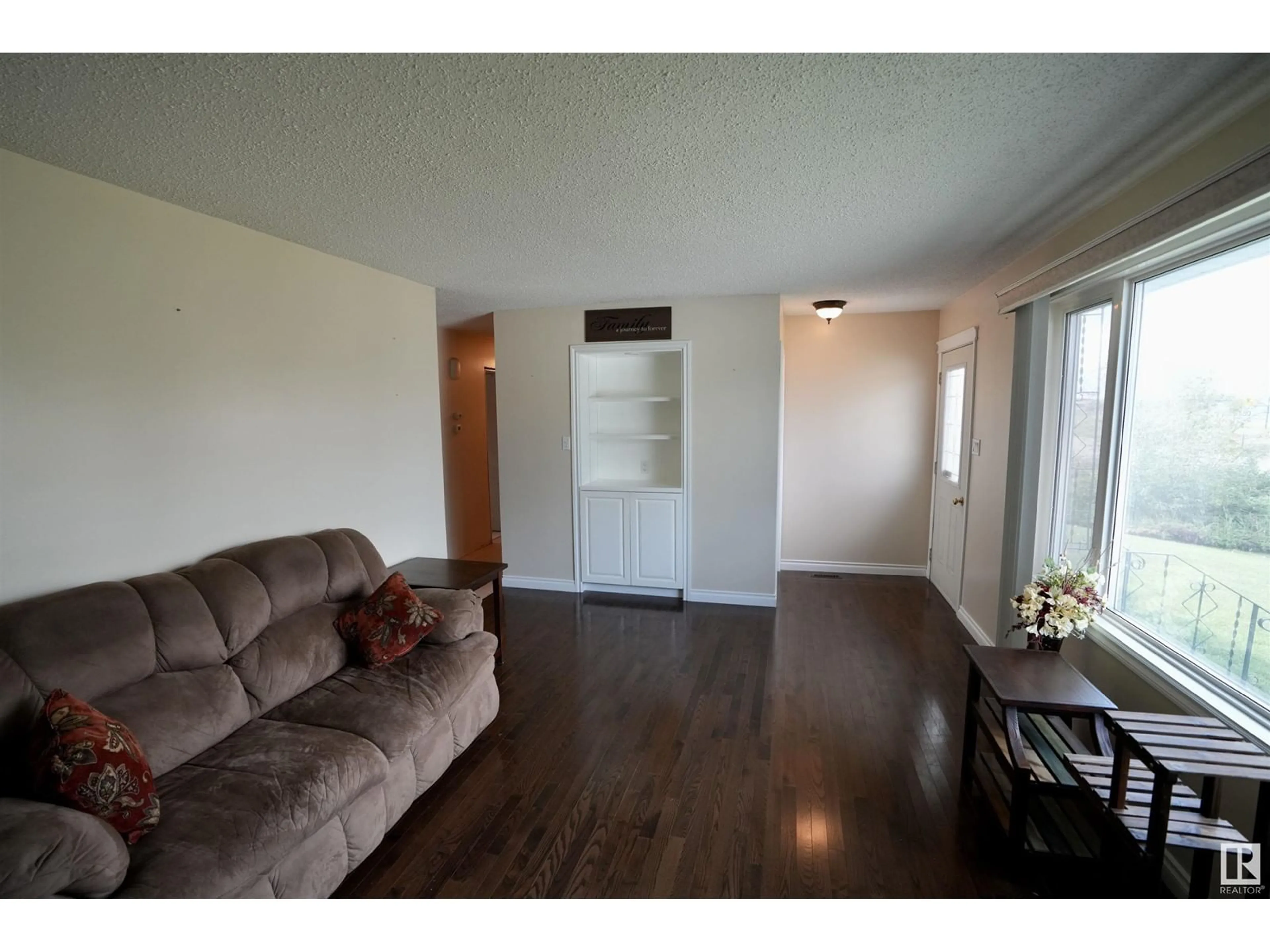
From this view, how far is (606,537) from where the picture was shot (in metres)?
4.62

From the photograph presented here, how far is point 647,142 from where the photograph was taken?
1.69 m

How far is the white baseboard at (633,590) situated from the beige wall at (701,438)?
18cm

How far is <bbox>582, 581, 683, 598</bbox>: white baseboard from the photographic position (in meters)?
4.60

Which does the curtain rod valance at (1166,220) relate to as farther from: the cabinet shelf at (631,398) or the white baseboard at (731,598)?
the white baseboard at (731,598)

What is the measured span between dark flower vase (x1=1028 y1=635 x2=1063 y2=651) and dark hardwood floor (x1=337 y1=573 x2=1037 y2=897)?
60 cm

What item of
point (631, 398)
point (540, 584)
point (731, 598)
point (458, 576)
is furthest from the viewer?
point (540, 584)

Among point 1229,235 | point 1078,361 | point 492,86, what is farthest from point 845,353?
point 492,86

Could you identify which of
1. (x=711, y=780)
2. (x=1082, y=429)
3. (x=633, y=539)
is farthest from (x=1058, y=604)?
(x=633, y=539)

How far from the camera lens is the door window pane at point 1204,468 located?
1.65 m

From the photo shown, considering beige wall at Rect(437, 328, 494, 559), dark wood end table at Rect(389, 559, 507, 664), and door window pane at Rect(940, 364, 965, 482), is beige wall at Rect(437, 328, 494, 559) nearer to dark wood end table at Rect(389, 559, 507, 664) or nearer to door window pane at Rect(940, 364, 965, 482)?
dark wood end table at Rect(389, 559, 507, 664)

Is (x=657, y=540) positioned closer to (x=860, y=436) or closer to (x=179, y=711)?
(x=860, y=436)

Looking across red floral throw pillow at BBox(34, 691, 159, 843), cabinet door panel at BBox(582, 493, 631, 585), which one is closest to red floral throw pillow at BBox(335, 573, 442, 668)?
red floral throw pillow at BBox(34, 691, 159, 843)

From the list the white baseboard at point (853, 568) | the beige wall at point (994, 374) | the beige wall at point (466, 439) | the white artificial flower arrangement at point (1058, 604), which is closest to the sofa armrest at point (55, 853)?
the white artificial flower arrangement at point (1058, 604)

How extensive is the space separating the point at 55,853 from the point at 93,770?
249mm
